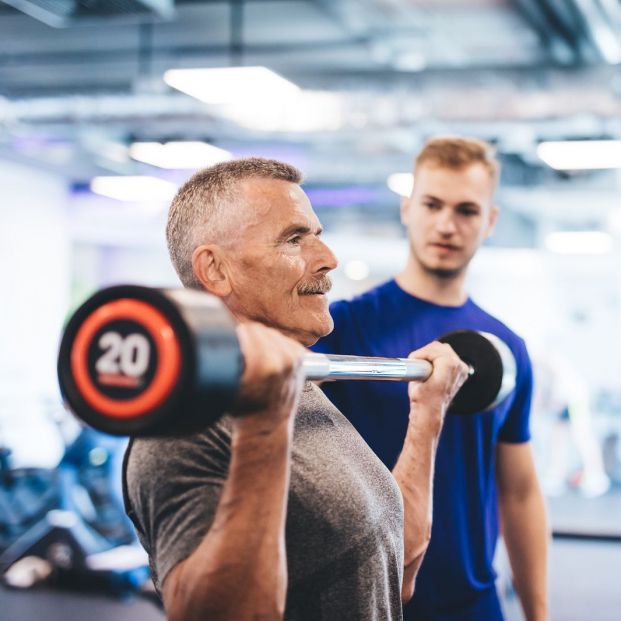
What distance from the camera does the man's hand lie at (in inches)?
58.9

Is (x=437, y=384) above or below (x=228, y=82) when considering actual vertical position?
below

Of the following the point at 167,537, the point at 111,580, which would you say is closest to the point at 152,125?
the point at 111,580

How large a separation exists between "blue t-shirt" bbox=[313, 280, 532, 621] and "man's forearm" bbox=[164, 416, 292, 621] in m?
0.79

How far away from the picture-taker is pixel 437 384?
4.91ft

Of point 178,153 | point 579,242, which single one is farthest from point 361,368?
point 579,242

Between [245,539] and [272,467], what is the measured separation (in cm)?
8

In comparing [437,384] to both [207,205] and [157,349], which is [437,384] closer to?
[207,205]

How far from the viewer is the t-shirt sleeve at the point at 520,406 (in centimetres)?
199

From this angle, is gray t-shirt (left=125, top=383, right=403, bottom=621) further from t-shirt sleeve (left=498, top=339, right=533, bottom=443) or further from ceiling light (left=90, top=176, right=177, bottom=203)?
ceiling light (left=90, top=176, right=177, bottom=203)

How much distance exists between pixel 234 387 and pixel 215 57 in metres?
6.07

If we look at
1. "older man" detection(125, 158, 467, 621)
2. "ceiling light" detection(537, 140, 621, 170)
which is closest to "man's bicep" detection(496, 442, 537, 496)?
"older man" detection(125, 158, 467, 621)

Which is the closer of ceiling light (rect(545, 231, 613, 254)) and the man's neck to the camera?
the man's neck

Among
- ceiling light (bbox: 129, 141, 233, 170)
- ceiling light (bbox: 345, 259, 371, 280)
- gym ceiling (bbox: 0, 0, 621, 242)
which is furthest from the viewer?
ceiling light (bbox: 345, 259, 371, 280)

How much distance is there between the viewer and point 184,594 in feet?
3.12
